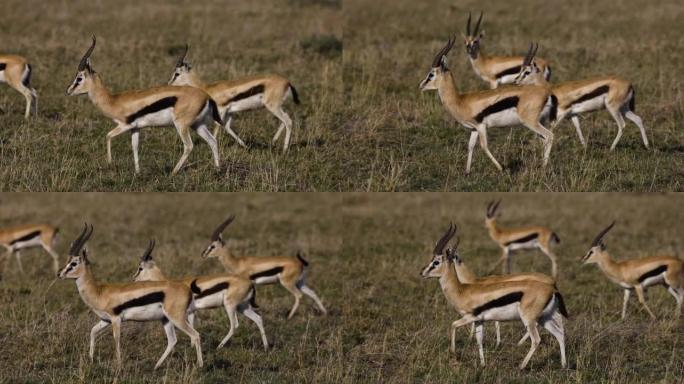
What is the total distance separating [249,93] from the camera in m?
11.7

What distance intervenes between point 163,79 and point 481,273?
6224 millimetres

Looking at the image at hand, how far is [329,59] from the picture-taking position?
56.6 feet

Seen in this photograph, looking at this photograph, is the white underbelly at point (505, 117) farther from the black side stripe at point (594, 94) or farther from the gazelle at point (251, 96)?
the gazelle at point (251, 96)

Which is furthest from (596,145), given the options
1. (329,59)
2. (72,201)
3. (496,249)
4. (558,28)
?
(72,201)

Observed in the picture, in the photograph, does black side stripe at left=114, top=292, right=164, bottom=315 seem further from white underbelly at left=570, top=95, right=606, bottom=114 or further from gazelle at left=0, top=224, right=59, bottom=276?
white underbelly at left=570, top=95, right=606, bottom=114

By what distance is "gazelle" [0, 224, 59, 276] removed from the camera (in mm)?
13516

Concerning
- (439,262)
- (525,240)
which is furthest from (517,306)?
(525,240)

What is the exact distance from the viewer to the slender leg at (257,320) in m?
9.57

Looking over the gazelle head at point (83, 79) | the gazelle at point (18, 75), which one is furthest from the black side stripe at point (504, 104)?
the gazelle at point (18, 75)

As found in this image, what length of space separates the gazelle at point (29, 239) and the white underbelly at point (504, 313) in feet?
24.0

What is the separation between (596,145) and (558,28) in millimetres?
9718

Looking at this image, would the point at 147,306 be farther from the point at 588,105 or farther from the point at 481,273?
the point at 588,105

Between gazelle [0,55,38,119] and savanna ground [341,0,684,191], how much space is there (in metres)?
4.56

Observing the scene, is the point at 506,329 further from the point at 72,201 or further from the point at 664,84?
the point at 72,201
